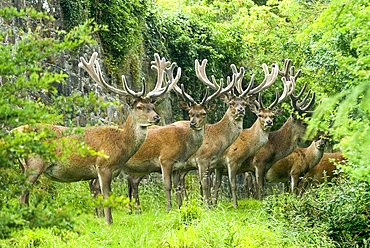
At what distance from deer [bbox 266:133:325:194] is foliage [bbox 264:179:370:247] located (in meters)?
3.92

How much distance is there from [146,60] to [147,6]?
1295 millimetres

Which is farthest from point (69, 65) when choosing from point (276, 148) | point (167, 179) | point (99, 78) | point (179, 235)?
point (179, 235)

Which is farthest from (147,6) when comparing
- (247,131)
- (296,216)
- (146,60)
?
(296,216)

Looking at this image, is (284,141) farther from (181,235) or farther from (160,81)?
(181,235)

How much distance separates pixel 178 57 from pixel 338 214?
7804mm

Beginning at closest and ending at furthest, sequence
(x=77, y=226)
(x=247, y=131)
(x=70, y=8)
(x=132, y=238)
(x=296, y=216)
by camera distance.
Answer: (x=77, y=226) → (x=132, y=238) → (x=296, y=216) → (x=70, y=8) → (x=247, y=131)

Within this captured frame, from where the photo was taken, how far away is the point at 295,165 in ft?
39.0

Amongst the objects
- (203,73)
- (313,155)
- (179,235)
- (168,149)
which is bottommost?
(313,155)

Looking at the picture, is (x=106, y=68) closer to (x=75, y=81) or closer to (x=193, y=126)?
(x=75, y=81)

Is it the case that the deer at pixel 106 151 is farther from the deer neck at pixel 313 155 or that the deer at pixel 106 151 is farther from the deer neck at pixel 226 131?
the deer neck at pixel 313 155

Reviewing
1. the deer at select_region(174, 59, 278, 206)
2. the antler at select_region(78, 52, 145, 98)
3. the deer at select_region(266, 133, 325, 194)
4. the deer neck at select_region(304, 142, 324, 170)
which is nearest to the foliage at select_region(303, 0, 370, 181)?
the deer at select_region(174, 59, 278, 206)

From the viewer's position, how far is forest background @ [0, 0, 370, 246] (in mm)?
3635

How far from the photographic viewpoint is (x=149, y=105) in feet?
27.1

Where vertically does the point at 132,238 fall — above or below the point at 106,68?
below
